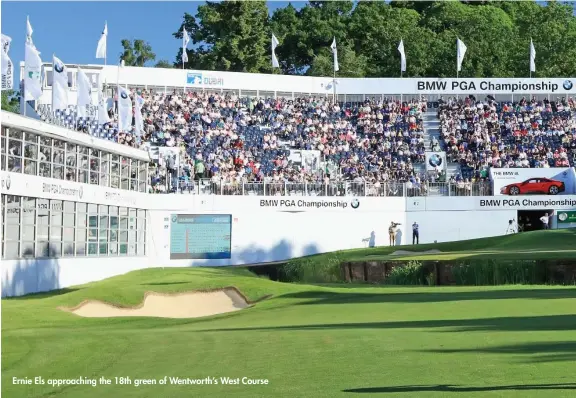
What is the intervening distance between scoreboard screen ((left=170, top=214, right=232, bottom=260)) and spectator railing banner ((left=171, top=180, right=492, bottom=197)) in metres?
1.61

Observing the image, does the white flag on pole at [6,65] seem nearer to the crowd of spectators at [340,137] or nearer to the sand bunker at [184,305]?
the sand bunker at [184,305]

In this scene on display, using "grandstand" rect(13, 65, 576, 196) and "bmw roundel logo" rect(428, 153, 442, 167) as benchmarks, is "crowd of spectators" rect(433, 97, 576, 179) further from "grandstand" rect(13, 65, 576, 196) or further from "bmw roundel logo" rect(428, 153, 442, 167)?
"bmw roundel logo" rect(428, 153, 442, 167)

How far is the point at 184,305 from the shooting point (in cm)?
3453

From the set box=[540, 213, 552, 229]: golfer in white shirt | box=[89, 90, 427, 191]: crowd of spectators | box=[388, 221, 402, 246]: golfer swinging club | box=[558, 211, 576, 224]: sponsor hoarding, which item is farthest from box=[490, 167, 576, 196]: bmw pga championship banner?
box=[388, 221, 402, 246]: golfer swinging club

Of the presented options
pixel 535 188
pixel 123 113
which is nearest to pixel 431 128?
pixel 535 188

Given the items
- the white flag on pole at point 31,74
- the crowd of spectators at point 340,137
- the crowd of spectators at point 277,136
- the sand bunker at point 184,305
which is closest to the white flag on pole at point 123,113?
the crowd of spectators at point 277,136

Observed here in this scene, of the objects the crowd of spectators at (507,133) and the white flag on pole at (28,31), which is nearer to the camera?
the white flag on pole at (28,31)

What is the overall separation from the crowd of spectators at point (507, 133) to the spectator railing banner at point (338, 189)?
109 inches

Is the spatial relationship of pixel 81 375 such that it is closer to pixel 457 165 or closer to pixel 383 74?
pixel 457 165

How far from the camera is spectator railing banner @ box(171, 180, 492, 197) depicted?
195 ft

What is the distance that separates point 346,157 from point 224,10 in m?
38.4

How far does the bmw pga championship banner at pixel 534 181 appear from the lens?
6334cm

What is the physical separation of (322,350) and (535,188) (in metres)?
50.4

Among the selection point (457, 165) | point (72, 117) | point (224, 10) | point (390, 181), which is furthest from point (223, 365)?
point (224, 10)
